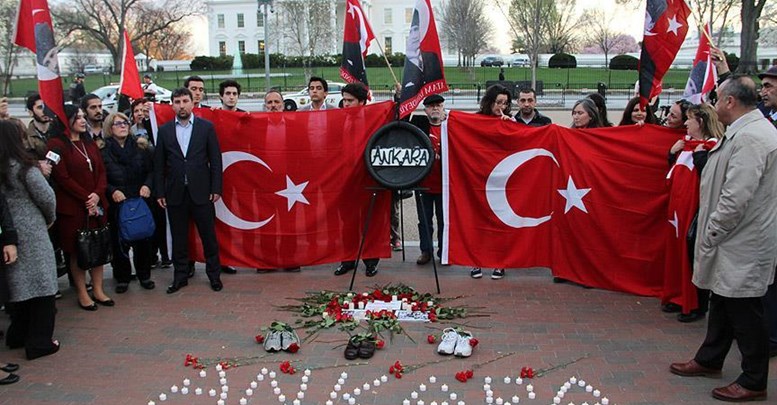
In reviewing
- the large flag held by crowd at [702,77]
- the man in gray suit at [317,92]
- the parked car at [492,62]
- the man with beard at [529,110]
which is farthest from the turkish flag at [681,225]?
the parked car at [492,62]

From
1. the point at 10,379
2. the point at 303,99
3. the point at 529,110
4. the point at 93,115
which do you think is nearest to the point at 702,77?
the point at 529,110

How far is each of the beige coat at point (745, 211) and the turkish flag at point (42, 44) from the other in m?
5.28

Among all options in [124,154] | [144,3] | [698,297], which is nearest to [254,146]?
[124,154]

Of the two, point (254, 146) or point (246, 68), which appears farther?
point (246, 68)

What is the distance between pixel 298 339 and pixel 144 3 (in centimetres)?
6792

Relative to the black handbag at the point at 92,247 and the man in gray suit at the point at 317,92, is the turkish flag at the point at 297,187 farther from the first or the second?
the black handbag at the point at 92,247

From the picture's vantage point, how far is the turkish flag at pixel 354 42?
7441 mm

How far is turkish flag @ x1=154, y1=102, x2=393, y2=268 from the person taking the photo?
717 centimetres

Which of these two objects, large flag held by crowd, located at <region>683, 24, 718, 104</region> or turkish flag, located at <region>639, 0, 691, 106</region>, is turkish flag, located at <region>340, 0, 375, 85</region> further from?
large flag held by crowd, located at <region>683, 24, 718, 104</region>

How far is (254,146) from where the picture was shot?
23.7ft

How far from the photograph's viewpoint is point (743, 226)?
424 cm

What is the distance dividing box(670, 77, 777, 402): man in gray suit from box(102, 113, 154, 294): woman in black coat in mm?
→ 5129

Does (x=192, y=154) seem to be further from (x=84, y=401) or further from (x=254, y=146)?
(x=84, y=401)

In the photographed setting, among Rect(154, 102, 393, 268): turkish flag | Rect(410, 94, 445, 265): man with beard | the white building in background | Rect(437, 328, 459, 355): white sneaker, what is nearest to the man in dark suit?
Rect(154, 102, 393, 268): turkish flag
